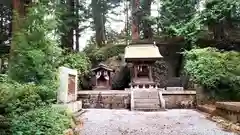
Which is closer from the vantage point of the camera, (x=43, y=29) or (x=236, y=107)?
(x=236, y=107)

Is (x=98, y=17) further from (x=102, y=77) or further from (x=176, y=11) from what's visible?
(x=102, y=77)

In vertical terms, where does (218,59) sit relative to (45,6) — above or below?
below

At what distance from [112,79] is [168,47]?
5204 millimetres

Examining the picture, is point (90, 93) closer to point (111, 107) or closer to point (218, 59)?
point (111, 107)

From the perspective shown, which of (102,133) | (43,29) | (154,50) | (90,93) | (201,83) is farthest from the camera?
(154,50)

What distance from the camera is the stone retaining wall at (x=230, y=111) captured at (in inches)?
292

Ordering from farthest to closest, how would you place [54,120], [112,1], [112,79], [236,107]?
[112,1] → [112,79] → [236,107] → [54,120]

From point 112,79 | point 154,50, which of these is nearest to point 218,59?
point 154,50

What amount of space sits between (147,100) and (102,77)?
16.6ft

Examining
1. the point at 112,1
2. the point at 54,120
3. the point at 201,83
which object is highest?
the point at 112,1

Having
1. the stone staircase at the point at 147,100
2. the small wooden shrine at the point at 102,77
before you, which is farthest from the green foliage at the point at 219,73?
the small wooden shrine at the point at 102,77

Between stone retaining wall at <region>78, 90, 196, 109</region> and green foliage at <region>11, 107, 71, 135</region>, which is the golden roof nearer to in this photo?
stone retaining wall at <region>78, 90, 196, 109</region>

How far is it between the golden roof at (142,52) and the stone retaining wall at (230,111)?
20.8ft

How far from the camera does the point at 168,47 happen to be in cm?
2075
